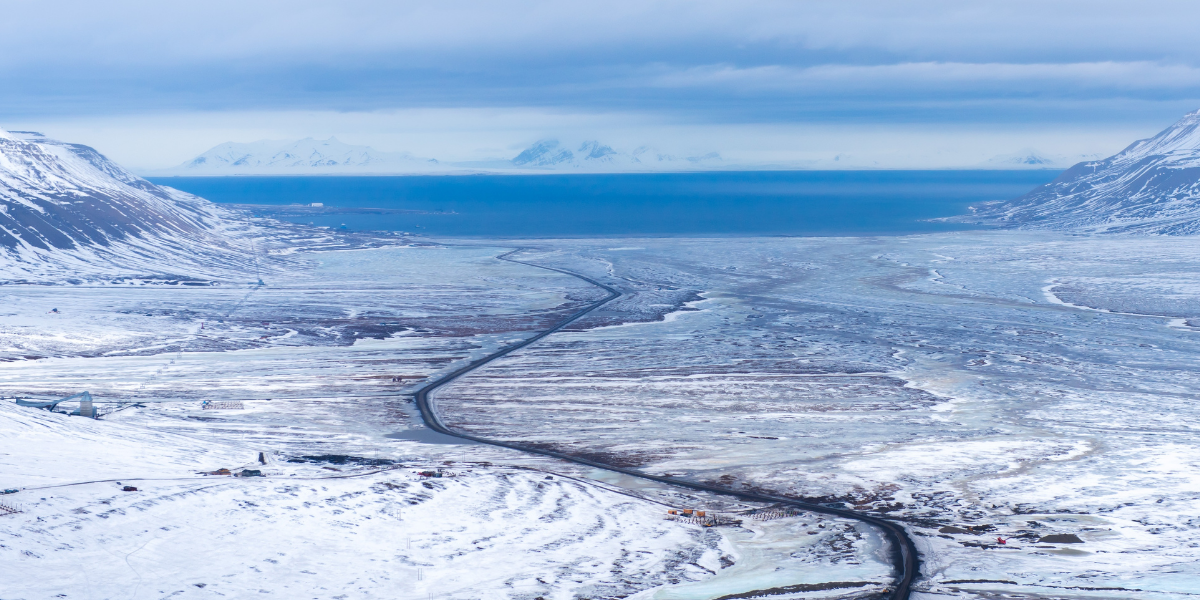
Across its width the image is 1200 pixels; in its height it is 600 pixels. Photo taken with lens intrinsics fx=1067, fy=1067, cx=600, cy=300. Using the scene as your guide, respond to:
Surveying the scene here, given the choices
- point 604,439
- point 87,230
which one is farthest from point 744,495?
point 87,230

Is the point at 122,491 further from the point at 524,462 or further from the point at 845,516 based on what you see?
the point at 845,516

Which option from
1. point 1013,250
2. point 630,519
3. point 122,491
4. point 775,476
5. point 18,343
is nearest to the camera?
point 122,491

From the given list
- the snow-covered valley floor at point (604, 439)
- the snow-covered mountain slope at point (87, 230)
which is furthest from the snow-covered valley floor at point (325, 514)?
the snow-covered mountain slope at point (87, 230)

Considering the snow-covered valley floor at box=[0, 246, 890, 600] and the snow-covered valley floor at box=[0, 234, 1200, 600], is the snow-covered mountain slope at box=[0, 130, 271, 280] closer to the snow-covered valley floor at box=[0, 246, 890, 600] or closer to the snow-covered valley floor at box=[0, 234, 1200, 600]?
the snow-covered valley floor at box=[0, 234, 1200, 600]

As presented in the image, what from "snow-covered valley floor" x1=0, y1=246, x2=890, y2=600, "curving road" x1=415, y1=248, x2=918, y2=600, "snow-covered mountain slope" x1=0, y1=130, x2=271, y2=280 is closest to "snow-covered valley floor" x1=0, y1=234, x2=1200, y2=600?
"snow-covered valley floor" x1=0, y1=246, x2=890, y2=600

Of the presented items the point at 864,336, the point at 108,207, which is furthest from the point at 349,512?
the point at 108,207

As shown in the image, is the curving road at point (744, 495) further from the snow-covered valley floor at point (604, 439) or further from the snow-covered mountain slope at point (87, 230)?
the snow-covered mountain slope at point (87, 230)
